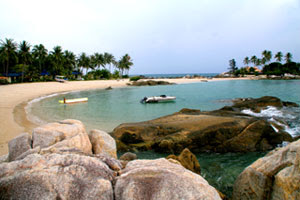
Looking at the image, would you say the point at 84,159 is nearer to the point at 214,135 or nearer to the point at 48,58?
the point at 214,135

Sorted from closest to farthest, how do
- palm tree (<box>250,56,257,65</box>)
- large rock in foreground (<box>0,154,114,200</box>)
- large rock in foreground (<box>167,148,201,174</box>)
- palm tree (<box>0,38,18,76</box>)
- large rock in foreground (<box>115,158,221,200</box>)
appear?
large rock in foreground (<box>0,154,114,200</box>) → large rock in foreground (<box>115,158,221,200</box>) → large rock in foreground (<box>167,148,201,174</box>) → palm tree (<box>0,38,18,76</box>) → palm tree (<box>250,56,257,65</box>)

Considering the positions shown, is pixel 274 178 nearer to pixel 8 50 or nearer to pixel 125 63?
pixel 8 50

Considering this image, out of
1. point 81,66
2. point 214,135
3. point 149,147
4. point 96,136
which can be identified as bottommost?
point 149,147

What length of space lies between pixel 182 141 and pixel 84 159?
347 inches

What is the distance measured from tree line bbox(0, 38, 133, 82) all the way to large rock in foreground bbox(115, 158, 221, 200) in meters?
76.1

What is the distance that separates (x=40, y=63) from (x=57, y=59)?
825 centimetres

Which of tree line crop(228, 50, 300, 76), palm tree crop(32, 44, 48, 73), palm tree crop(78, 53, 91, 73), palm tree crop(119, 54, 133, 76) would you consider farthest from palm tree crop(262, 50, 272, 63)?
palm tree crop(32, 44, 48, 73)

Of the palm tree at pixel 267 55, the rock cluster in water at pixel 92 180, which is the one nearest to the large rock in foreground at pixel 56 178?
the rock cluster in water at pixel 92 180

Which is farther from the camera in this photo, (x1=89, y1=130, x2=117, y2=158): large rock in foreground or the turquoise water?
the turquoise water

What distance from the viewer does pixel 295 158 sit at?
17.3ft

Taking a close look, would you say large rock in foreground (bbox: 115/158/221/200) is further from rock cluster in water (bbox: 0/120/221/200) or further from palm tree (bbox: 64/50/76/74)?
palm tree (bbox: 64/50/76/74)

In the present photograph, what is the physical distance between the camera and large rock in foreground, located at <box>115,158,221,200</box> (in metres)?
3.83

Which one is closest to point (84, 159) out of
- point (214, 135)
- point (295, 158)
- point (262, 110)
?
point (295, 158)

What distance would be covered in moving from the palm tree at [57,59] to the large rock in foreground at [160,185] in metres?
88.0
